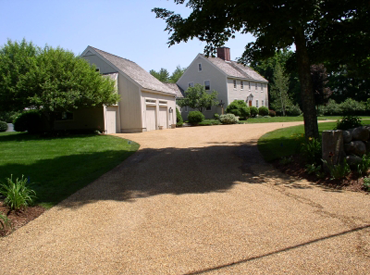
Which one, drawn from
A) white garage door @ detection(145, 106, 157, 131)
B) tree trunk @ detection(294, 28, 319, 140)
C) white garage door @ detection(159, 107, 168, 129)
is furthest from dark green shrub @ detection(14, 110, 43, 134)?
tree trunk @ detection(294, 28, 319, 140)

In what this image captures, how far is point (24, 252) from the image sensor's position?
12.7 feet

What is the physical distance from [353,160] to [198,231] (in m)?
4.81

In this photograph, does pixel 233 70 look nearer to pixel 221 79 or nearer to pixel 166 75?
pixel 221 79

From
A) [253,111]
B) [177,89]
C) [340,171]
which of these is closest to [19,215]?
[340,171]

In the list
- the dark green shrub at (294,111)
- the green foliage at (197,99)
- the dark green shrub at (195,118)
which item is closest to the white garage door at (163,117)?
the dark green shrub at (195,118)

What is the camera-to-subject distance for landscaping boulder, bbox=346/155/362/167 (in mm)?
7055

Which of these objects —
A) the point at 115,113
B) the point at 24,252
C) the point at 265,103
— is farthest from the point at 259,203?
the point at 265,103

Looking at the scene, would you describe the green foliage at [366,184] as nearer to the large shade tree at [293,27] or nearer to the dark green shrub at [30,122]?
the large shade tree at [293,27]

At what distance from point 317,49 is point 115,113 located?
1488cm

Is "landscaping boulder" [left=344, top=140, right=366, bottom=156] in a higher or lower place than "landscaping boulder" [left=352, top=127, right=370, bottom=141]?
lower

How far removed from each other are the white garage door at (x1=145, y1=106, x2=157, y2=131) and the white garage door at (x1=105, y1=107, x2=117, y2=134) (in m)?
2.44

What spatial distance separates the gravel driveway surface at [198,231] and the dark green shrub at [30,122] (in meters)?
17.3

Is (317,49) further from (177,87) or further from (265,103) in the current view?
(265,103)

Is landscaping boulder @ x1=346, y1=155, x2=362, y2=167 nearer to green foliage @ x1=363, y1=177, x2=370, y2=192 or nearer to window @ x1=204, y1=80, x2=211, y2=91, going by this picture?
green foliage @ x1=363, y1=177, x2=370, y2=192
